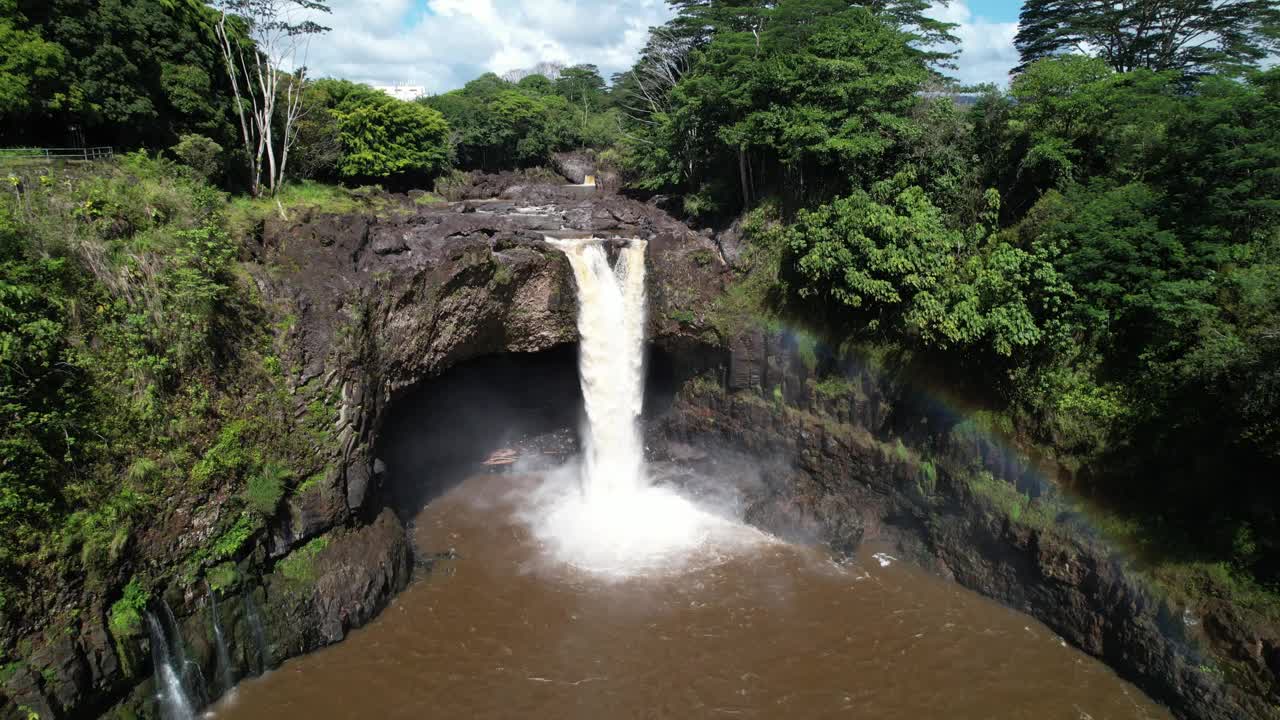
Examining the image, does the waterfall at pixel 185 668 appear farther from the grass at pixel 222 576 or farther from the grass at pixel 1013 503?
the grass at pixel 1013 503

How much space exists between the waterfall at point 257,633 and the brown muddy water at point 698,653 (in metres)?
0.28

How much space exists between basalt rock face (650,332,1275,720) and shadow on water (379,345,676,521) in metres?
2.75

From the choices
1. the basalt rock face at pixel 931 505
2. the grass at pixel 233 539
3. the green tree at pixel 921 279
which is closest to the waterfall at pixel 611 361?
the basalt rock face at pixel 931 505

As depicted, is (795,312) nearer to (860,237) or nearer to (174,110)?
(860,237)

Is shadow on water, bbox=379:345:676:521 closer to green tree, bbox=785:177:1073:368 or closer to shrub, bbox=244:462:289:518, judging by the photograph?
green tree, bbox=785:177:1073:368

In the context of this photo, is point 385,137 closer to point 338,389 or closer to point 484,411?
point 484,411

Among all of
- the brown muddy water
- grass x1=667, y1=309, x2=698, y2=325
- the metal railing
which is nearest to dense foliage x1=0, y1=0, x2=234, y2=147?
the metal railing

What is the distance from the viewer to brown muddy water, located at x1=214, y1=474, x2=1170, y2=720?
34.1 feet

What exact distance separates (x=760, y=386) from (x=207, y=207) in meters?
13.4

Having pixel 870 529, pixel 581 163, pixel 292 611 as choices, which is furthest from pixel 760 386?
pixel 581 163

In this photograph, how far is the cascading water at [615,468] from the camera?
14.9 m

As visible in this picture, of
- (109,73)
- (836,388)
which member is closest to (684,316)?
(836,388)

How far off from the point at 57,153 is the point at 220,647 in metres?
13.9

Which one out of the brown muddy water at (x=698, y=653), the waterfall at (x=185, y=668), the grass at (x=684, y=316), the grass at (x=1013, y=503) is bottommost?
the brown muddy water at (x=698, y=653)
